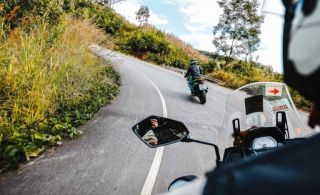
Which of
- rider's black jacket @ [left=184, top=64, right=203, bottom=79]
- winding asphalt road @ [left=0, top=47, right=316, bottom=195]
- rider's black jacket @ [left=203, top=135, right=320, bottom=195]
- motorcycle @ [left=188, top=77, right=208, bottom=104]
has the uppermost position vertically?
rider's black jacket @ [left=203, top=135, right=320, bottom=195]

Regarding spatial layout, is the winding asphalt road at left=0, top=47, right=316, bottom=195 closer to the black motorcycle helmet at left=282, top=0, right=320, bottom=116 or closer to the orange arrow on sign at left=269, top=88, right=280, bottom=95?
the orange arrow on sign at left=269, top=88, right=280, bottom=95

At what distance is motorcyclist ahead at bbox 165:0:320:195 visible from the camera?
55cm

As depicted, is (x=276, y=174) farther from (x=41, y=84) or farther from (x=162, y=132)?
(x=41, y=84)

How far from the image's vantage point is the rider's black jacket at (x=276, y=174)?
54 centimetres

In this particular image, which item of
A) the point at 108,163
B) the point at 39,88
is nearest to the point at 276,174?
the point at 108,163

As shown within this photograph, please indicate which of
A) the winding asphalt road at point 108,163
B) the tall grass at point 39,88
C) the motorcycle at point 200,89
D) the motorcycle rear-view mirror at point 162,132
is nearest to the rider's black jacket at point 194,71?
the motorcycle at point 200,89

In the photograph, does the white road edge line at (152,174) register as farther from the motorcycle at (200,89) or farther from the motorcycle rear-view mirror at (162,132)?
the motorcycle at (200,89)

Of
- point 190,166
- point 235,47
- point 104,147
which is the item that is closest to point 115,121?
point 104,147

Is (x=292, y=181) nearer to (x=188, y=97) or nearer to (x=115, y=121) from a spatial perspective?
(x=115, y=121)

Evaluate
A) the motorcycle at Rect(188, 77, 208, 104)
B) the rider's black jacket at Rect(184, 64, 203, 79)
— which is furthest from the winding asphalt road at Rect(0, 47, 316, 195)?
the rider's black jacket at Rect(184, 64, 203, 79)

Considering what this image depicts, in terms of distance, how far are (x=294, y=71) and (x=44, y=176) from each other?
4.34m

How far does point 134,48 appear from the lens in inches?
1639

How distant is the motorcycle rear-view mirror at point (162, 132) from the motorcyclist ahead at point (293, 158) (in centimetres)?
125

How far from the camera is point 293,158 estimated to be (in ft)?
1.90
